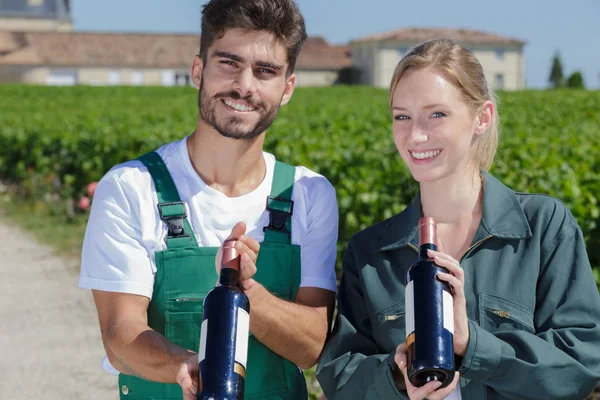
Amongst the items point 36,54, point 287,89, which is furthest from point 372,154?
point 36,54

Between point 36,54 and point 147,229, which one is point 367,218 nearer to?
point 147,229

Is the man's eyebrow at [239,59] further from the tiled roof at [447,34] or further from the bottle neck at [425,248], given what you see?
the tiled roof at [447,34]

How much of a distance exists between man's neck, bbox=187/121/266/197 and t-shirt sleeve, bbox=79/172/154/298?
287 mm

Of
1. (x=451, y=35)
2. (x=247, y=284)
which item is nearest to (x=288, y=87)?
(x=247, y=284)

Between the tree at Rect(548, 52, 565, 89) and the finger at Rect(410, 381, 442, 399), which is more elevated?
the finger at Rect(410, 381, 442, 399)

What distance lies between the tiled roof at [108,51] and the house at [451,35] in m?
3.03

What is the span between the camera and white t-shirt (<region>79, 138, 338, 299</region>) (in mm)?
2781

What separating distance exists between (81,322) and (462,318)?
5.88 m

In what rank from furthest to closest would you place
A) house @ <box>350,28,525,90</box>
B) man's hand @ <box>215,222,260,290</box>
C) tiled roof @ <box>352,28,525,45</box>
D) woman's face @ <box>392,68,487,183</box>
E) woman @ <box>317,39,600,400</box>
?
tiled roof @ <box>352,28,525,45</box>, house @ <box>350,28,525,90</box>, woman's face @ <box>392,68,487,183</box>, woman @ <box>317,39,600,400</box>, man's hand @ <box>215,222,260,290</box>

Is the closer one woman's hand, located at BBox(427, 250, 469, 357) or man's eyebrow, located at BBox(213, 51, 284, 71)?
woman's hand, located at BBox(427, 250, 469, 357)

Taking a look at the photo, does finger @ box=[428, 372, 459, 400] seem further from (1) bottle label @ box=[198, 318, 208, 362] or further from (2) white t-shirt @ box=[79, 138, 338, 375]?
(2) white t-shirt @ box=[79, 138, 338, 375]

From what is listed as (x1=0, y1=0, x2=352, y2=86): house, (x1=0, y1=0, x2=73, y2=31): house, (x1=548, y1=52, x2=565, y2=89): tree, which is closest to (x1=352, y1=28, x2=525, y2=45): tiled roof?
(x1=0, y1=0, x2=352, y2=86): house

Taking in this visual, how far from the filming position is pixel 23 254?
35.3 feet

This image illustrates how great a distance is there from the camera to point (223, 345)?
2014 millimetres
